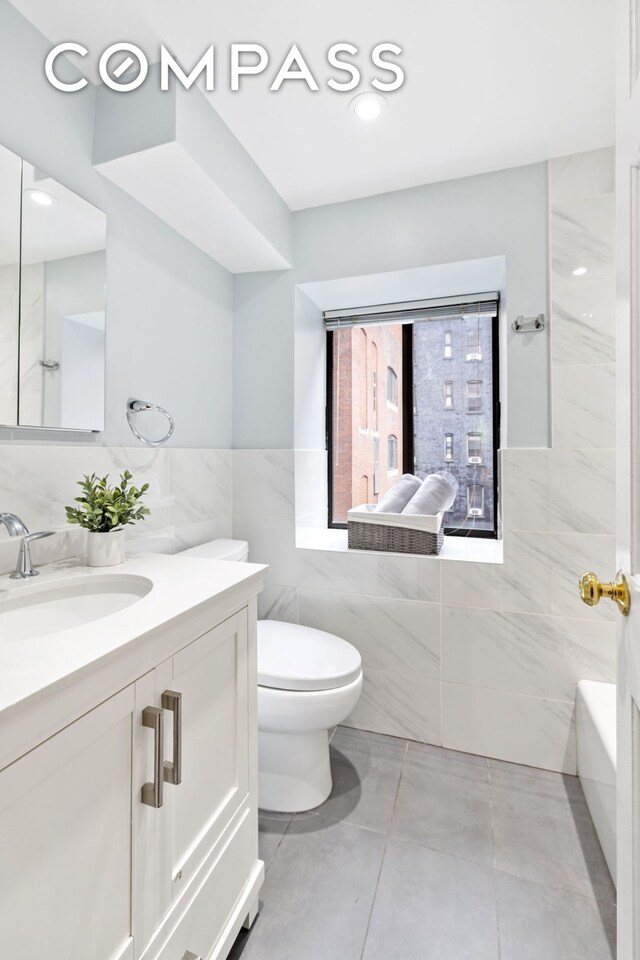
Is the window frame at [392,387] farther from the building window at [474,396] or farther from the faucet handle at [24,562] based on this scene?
the faucet handle at [24,562]

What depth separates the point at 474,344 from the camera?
2305 mm

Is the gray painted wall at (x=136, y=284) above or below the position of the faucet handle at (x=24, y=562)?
above

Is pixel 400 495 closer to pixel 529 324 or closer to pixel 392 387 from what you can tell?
pixel 392 387

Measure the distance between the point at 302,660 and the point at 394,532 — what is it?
2.26 ft

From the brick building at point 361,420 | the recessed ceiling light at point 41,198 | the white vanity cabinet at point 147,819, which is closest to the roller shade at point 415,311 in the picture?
the brick building at point 361,420

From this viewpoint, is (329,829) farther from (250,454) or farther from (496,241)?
(496,241)

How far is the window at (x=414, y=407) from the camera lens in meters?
2.29

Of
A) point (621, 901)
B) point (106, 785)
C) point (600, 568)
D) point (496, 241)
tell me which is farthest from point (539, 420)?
point (106, 785)

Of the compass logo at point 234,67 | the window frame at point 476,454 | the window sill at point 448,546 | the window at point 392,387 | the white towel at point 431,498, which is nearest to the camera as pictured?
the compass logo at point 234,67

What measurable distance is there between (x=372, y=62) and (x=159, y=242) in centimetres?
89

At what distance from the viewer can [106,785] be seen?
2.28ft

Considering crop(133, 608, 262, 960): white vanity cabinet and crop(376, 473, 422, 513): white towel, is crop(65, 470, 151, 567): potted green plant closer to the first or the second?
crop(133, 608, 262, 960): white vanity cabinet

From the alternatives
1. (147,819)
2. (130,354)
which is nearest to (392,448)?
(130,354)

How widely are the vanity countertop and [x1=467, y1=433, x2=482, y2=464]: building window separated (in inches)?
59.2
